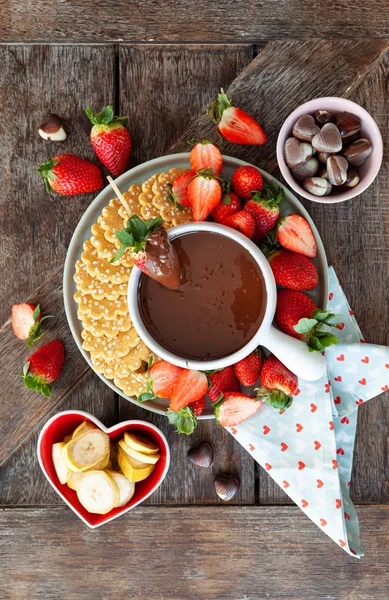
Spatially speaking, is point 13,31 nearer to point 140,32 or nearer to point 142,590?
point 140,32

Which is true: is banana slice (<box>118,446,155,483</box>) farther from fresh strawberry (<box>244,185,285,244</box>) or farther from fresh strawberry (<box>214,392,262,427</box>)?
fresh strawberry (<box>244,185,285,244</box>)

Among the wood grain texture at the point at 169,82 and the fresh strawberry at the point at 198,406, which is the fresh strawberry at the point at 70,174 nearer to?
the wood grain texture at the point at 169,82

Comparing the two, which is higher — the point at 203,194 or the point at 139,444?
the point at 203,194

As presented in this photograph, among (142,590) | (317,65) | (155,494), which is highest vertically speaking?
(317,65)

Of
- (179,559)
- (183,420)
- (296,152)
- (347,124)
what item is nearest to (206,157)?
(296,152)

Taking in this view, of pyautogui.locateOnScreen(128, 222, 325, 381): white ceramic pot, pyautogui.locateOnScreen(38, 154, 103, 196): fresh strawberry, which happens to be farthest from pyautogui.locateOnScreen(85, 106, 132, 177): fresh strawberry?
pyautogui.locateOnScreen(128, 222, 325, 381): white ceramic pot

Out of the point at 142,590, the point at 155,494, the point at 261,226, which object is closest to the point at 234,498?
the point at 155,494

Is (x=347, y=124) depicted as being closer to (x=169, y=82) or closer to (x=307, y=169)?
(x=307, y=169)

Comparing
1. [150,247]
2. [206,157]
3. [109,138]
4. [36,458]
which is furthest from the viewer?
[36,458]
